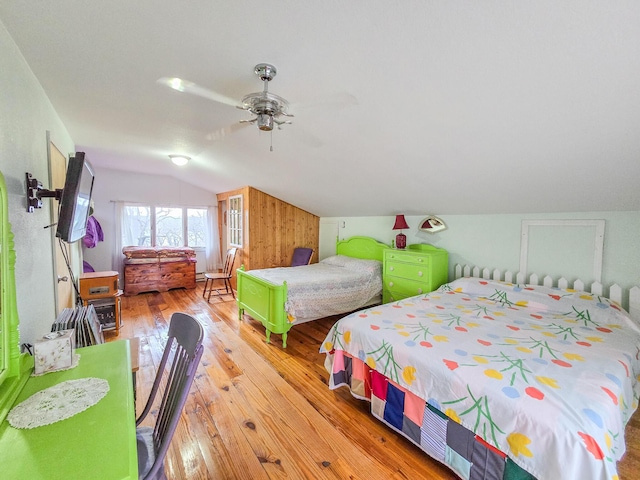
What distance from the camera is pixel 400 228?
3.60 m

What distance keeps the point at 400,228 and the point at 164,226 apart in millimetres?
4971

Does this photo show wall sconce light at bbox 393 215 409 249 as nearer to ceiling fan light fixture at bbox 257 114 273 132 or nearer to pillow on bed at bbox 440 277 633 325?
pillow on bed at bbox 440 277 633 325

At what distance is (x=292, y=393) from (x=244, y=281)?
180cm

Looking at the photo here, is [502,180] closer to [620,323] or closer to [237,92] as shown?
[620,323]

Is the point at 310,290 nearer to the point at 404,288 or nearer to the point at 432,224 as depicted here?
the point at 404,288

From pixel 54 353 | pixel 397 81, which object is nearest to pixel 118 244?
pixel 54 353

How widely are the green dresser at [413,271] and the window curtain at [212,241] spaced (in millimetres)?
4197

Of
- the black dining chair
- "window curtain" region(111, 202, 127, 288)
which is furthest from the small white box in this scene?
"window curtain" region(111, 202, 127, 288)

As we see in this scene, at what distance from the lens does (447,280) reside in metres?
3.46

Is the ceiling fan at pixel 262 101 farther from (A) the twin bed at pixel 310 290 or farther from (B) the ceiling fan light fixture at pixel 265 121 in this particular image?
(A) the twin bed at pixel 310 290

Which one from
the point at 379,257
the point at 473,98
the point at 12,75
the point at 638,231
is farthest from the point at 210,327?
the point at 638,231

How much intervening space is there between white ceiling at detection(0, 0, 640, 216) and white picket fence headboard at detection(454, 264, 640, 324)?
670 mm

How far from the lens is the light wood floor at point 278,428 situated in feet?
4.99

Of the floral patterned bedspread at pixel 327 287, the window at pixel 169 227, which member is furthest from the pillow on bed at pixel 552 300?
the window at pixel 169 227
